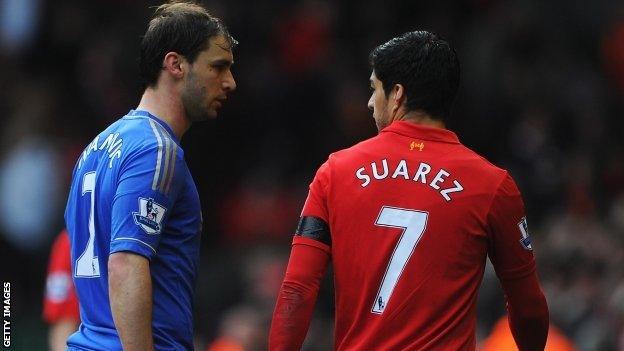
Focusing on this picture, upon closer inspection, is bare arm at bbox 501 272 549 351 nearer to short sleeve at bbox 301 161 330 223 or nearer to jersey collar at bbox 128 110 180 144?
short sleeve at bbox 301 161 330 223

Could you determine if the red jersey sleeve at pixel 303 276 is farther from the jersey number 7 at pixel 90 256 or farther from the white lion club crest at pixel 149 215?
the jersey number 7 at pixel 90 256

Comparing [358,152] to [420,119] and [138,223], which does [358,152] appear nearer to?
[420,119]

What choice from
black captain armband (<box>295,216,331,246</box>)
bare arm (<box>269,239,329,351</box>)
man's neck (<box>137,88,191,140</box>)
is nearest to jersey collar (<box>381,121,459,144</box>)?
black captain armband (<box>295,216,331,246</box>)

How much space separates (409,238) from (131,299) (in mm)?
979

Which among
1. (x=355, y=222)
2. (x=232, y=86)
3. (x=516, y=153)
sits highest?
(x=232, y=86)

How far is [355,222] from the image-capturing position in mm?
4414

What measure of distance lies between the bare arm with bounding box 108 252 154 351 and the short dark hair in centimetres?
112

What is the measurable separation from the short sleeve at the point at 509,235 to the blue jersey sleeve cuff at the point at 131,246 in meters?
1.19

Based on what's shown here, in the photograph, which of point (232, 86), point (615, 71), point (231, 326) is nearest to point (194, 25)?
point (232, 86)

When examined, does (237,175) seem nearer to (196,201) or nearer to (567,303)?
(567,303)

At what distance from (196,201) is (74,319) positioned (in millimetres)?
2634

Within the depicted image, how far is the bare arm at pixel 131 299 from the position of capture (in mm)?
4082

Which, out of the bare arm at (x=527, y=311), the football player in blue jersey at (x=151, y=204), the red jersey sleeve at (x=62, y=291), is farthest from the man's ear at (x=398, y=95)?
the red jersey sleeve at (x=62, y=291)

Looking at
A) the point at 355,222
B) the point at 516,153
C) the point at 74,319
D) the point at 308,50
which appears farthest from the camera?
the point at 308,50
